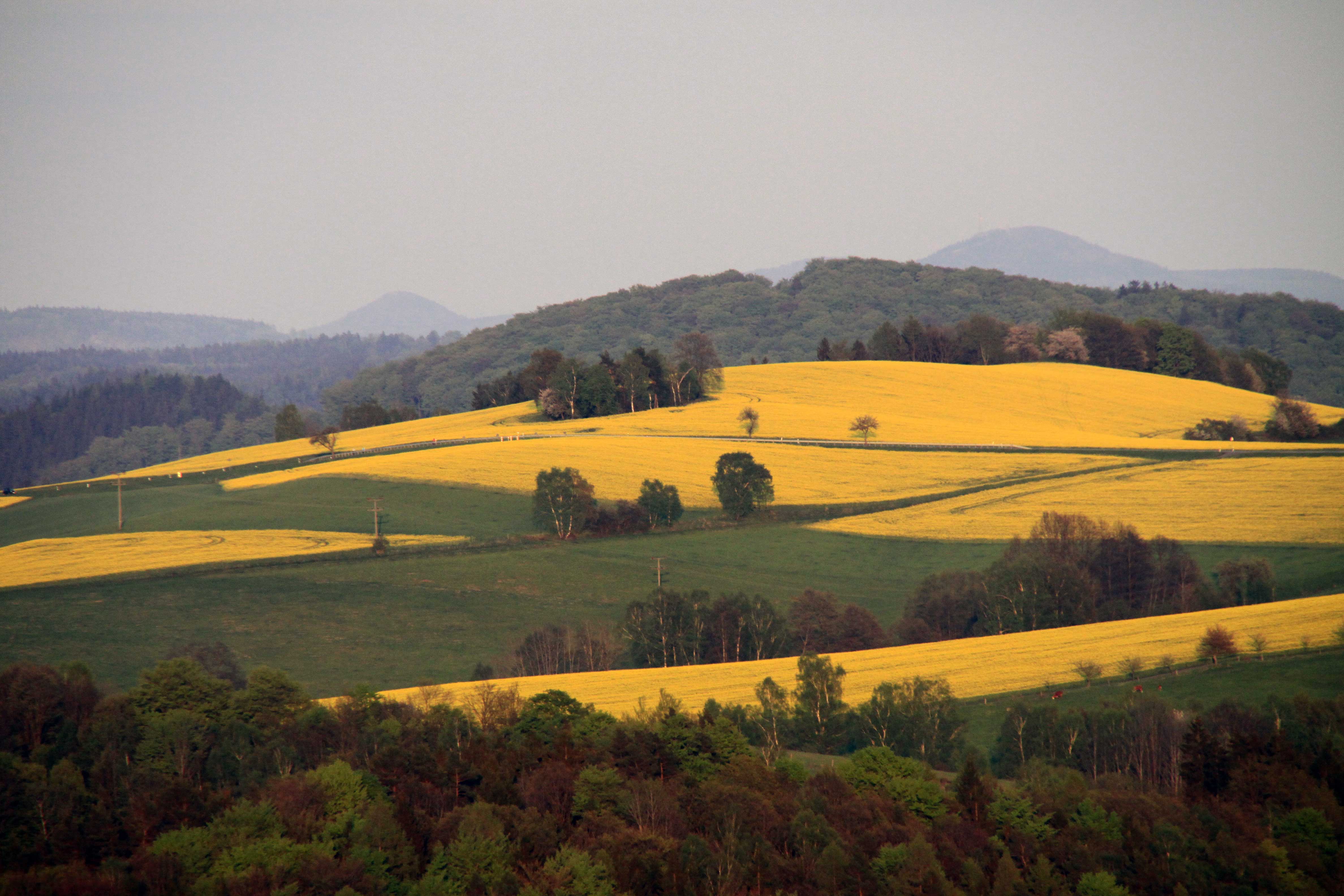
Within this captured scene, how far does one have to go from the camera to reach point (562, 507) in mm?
69375

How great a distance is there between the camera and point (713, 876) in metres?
27.7

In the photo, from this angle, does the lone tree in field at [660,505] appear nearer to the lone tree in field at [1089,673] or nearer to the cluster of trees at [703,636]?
the cluster of trees at [703,636]

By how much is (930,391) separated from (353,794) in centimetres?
8865

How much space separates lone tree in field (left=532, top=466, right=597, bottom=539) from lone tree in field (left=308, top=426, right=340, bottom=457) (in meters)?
33.5

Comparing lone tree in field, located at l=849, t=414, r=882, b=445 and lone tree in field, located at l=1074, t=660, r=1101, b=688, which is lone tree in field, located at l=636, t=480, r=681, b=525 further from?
lone tree in field, located at l=1074, t=660, r=1101, b=688

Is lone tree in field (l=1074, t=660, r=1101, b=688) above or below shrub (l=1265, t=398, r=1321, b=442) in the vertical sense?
below

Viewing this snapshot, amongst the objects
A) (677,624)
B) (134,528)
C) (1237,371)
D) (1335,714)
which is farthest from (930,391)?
(1335,714)

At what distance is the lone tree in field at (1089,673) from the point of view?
41219 mm

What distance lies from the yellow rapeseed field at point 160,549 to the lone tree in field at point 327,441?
28.8 meters

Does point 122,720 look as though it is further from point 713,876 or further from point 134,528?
point 134,528

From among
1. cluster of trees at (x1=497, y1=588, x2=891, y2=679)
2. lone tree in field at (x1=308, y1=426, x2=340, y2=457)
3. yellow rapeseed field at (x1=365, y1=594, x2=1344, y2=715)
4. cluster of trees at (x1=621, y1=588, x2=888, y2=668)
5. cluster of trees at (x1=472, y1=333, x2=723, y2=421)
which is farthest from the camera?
cluster of trees at (x1=472, y1=333, x2=723, y2=421)

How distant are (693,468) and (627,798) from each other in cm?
5146

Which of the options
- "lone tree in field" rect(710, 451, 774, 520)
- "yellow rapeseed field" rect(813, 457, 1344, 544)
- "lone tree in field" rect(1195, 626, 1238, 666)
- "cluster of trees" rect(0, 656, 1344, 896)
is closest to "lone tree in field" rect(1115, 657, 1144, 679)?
"lone tree in field" rect(1195, 626, 1238, 666)

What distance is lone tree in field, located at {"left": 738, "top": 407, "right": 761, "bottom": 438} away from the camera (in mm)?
93938
